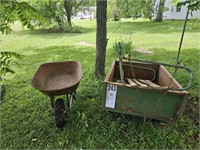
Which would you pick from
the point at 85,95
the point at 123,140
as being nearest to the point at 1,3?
the point at 123,140

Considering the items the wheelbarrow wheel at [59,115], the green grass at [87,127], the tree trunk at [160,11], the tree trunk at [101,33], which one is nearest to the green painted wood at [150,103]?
the green grass at [87,127]

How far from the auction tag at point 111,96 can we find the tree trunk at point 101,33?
143 cm

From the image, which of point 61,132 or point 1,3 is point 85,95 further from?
point 1,3

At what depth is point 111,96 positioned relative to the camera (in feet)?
6.74

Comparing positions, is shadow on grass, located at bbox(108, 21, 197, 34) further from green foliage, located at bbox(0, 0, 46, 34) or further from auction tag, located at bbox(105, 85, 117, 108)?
green foliage, located at bbox(0, 0, 46, 34)

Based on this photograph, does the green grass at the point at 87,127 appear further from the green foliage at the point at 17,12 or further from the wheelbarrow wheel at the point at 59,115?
the green foliage at the point at 17,12

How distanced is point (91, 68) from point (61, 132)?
7.23ft

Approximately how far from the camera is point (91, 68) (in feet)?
13.7

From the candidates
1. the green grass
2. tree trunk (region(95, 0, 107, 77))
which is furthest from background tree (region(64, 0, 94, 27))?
the green grass

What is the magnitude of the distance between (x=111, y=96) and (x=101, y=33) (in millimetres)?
1530

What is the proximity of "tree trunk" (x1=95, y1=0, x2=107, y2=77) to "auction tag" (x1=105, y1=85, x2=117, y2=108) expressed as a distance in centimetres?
143

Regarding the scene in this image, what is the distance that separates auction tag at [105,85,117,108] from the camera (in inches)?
79.4

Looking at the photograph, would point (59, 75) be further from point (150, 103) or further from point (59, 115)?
point (150, 103)

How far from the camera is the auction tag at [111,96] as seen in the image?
79.4 inches
